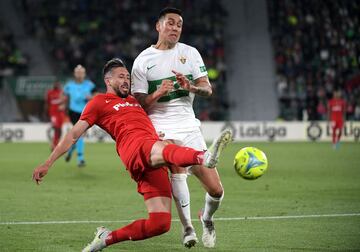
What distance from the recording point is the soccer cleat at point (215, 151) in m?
6.64

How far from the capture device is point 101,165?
19.6 metres

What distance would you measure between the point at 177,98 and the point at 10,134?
24.7 meters

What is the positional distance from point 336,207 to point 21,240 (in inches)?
194

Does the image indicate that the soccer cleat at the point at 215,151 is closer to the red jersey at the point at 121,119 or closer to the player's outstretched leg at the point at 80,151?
the red jersey at the point at 121,119

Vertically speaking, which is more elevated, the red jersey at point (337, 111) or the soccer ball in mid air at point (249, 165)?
the soccer ball in mid air at point (249, 165)

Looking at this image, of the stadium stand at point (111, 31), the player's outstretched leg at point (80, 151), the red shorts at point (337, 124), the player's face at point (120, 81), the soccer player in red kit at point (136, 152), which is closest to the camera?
the soccer player in red kit at point (136, 152)

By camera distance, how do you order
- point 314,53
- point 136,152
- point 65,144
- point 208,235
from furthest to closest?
point 314,53
point 208,235
point 65,144
point 136,152

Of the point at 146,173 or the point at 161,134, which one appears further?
the point at 161,134

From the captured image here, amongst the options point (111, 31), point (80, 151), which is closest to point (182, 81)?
point (80, 151)

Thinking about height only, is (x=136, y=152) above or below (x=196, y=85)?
below

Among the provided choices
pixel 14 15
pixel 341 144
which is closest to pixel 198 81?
pixel 341 144

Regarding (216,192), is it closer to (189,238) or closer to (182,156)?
(189,238)

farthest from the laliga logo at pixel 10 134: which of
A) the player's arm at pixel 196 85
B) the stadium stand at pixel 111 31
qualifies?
the player's arm at pixel 196 85

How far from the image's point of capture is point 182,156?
6.74 metres
